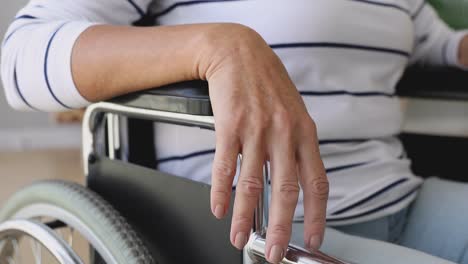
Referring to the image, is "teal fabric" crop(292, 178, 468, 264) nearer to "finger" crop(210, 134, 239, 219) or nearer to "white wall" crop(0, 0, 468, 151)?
"finger" crop(210, 134, 239, 219)

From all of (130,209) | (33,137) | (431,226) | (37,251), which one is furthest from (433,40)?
(33,137)

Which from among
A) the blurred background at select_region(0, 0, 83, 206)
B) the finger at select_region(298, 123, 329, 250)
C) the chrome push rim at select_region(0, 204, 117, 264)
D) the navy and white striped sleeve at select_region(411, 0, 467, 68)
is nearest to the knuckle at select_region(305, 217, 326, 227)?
the finger at select_region(298, 123, 329, 250)

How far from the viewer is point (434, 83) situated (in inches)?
43.9

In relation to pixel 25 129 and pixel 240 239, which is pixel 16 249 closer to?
pixel 240 239

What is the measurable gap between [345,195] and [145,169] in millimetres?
266

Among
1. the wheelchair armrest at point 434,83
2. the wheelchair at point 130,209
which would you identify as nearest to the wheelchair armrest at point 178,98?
the wheelchair at point 130,209

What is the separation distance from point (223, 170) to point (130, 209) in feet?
0.95

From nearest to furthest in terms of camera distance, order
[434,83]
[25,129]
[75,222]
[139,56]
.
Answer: [139,56], [75,222], [434,83], [25,129]

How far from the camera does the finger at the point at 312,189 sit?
550mm

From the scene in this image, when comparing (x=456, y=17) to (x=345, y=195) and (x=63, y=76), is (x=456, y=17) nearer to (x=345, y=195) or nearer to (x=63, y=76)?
(x=345, y=195)

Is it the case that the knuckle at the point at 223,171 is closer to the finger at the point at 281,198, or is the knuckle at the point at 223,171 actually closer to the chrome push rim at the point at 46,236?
the finger at the point at 281,198

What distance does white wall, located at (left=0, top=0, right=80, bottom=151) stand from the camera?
3.45m

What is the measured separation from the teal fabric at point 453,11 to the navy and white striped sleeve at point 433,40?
0.47ft

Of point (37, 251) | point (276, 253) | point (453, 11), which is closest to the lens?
point (276, 253)
